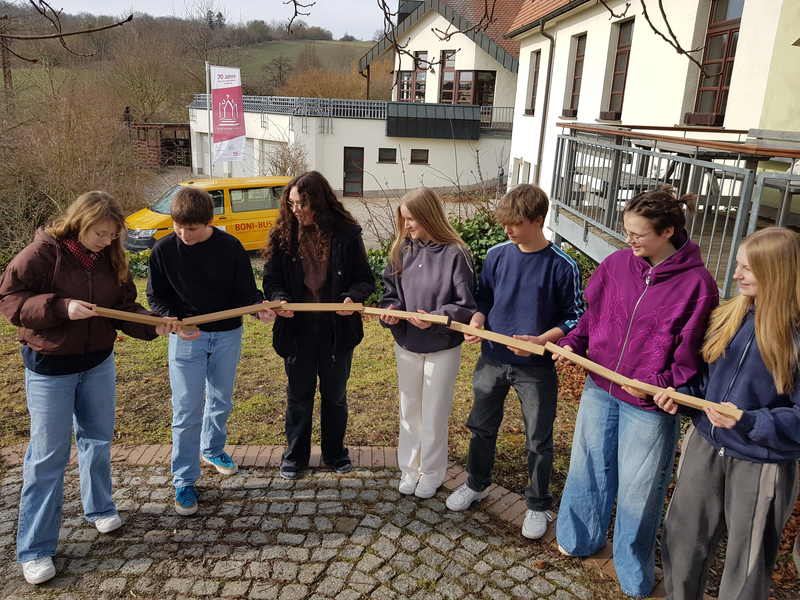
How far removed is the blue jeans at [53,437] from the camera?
3227mm

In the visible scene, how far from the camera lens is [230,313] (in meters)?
3.72

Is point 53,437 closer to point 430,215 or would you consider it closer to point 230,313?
point 230,313

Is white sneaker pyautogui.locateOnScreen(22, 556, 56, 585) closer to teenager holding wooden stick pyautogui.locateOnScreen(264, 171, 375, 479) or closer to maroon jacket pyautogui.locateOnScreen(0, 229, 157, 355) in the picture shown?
maroon jacket pyautogui.locateOnScreen(0, 229, 157, 355)

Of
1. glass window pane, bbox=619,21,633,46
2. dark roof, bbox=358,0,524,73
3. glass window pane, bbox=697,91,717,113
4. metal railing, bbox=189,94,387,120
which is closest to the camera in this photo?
glass window pane, bbox=697,91,717,113

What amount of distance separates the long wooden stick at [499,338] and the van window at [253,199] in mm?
13032

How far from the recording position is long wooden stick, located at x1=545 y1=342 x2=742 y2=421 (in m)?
2.58

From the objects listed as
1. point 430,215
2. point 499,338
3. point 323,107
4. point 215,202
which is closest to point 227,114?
point 215,202

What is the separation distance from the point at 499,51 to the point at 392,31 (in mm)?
29917

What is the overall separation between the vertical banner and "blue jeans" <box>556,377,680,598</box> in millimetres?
16485

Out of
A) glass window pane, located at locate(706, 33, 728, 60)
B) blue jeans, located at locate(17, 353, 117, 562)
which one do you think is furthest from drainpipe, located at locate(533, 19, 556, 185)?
blue jeans, located at locate(17, 353, 117, 562)

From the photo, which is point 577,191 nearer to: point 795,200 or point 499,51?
point 795,200

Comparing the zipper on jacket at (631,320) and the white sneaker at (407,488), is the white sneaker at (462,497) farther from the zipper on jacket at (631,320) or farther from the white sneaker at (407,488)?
the zipper on jacket at (631,320)

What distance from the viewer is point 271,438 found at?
16.2 feet

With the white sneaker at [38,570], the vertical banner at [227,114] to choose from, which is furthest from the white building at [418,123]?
the white sneaker at [38,570]
